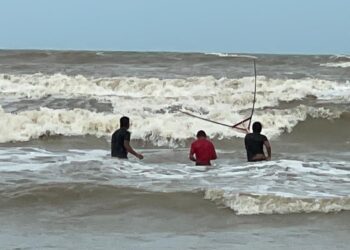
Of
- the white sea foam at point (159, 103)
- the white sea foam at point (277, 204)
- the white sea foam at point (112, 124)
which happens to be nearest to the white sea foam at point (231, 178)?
the white sea foam at point (277, 204)

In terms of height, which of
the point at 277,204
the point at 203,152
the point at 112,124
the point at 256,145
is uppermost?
the point at 256,145

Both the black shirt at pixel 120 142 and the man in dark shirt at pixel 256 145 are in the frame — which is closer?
the man in dark shirt at pixel 256 145

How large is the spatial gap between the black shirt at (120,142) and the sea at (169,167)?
206mm

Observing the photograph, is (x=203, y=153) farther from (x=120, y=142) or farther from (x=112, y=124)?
(x=112, y=124)

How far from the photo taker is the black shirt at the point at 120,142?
11555mm

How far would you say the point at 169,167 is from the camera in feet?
36.7

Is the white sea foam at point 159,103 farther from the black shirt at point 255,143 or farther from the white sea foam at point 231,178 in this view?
the black shirt at point 255,143

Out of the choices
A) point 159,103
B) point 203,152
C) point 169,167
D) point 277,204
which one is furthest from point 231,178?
point 159,103

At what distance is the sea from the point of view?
7.02m

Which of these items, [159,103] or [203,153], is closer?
[203,153]

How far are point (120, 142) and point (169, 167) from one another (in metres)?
0.94

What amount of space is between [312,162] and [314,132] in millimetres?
5778

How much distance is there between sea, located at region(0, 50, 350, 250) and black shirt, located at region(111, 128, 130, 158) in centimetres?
21

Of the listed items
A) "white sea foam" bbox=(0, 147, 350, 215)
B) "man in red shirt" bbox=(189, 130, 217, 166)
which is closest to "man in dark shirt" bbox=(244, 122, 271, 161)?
"white sea foam" bbox=(0, 147, 350, 215)
